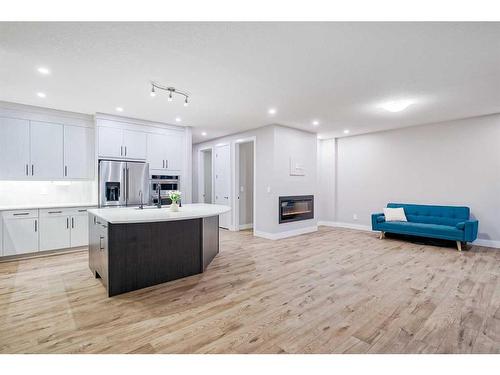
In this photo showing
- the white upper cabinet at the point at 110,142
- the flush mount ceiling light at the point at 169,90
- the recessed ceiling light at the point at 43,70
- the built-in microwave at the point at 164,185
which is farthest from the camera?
the built-in microwave at the point at 164,185

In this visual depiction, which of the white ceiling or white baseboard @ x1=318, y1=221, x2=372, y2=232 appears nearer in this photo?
the white ceiling

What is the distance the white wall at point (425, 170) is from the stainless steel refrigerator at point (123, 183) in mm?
5230

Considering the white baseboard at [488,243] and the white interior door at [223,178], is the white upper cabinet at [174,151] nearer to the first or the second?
the white interior door at [223,178]

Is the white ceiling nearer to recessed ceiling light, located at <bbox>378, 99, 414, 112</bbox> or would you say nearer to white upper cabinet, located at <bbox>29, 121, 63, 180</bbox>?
recessed ceiling light, located at <bbox>378, 99, 414, 112</bbox>

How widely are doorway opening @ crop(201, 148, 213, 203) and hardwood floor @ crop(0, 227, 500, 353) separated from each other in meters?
4.06

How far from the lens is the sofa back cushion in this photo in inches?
203

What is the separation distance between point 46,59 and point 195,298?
3.07 m

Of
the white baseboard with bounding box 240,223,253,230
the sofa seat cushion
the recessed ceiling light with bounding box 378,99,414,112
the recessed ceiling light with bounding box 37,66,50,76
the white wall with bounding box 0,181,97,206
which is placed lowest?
the white baseboard with bounding box 240,223,253,230

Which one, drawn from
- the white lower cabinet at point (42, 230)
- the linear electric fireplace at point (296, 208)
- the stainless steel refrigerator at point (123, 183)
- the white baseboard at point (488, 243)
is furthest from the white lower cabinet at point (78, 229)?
the white baseboard at point (488, 243)

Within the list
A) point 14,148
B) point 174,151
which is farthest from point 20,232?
point 174,151

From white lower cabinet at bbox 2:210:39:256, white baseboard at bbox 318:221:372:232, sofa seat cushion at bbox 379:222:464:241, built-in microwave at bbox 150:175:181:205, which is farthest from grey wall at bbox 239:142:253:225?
white lower cabinet at bbox 2:210:39:256

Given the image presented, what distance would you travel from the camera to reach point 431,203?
581 cm

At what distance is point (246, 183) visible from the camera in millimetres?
7262

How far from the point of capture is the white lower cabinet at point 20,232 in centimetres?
411
